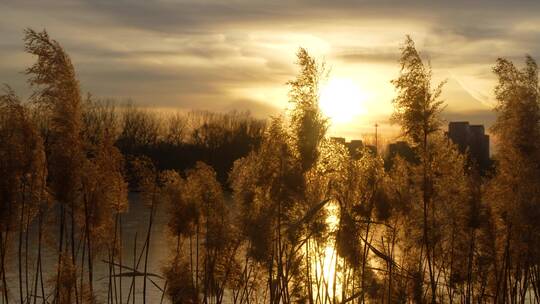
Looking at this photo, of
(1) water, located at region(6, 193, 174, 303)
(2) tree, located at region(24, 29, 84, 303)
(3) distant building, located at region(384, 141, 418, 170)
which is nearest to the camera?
(2) tree, located at region(24, 29, 84, 303)

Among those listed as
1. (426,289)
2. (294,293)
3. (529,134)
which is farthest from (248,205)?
(529,134)

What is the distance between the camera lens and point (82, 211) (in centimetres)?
579

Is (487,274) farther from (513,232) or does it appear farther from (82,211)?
(82,211)

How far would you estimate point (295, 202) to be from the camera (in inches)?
217

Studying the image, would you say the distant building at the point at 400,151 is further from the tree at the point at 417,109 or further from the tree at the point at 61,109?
the tree at the point at 61,109

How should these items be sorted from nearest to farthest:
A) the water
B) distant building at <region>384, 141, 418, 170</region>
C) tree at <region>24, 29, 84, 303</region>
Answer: tree at <region>24, 29, 84, 303</region> < distant building at <region>384, 141, 418, 170</region> < the water

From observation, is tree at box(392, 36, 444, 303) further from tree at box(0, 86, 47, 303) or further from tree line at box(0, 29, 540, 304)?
tree at box(0, 86, 47, 303)

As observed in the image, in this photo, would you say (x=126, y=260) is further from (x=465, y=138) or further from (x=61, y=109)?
(x=61, y=109)

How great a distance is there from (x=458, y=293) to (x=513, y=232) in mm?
916

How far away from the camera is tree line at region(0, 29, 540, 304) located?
5.44 metres

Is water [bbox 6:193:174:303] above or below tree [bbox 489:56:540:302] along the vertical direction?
below

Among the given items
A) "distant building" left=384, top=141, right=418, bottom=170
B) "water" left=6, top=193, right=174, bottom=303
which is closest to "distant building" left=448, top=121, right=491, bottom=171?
"distant building" left=384, top=141, right=418, bottom=170

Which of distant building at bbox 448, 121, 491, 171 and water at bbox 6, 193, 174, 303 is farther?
water at bbox 6, 193, 174, 303

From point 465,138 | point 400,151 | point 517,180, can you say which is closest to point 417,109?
point 517,180
